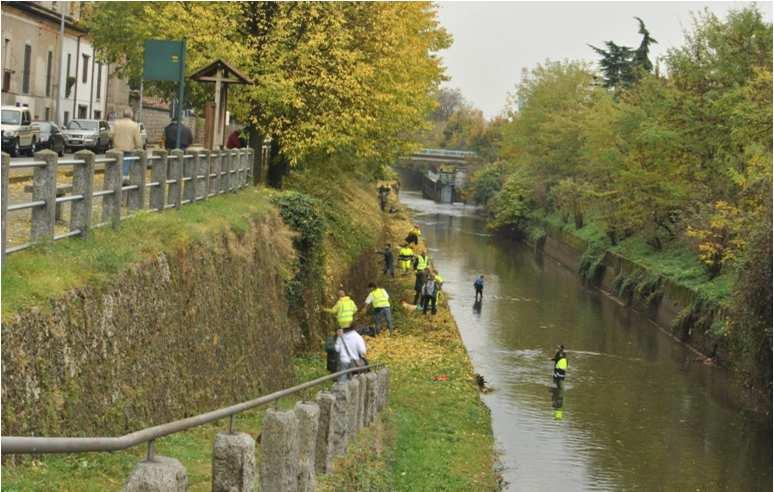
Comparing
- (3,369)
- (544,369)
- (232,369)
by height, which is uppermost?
(3,369)

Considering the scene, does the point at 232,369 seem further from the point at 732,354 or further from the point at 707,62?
the point at 707,62

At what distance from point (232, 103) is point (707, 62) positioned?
26.1 meters

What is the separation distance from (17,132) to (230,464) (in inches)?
1249

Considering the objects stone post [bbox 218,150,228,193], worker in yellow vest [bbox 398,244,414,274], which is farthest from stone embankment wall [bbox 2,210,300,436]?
worker in yellow vest [bbox 398,244,414,274]

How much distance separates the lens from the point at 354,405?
17531 millimetres

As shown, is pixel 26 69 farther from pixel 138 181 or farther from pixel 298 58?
pixel 138 181

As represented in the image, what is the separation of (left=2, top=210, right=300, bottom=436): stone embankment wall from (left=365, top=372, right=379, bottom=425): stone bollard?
1.88 m

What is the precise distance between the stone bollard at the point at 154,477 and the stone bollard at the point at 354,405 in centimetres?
1021

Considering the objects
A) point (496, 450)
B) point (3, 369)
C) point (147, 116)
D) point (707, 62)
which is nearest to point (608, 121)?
point (707, 62)

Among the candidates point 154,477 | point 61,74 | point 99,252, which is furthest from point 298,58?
point 61,74

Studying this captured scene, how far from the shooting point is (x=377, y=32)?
36531 mm

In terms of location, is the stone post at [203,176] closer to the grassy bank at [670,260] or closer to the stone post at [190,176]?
the stone post at [190,176]

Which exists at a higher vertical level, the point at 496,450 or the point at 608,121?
the point at 608,121

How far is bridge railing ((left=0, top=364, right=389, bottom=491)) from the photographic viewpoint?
5.89 meters
